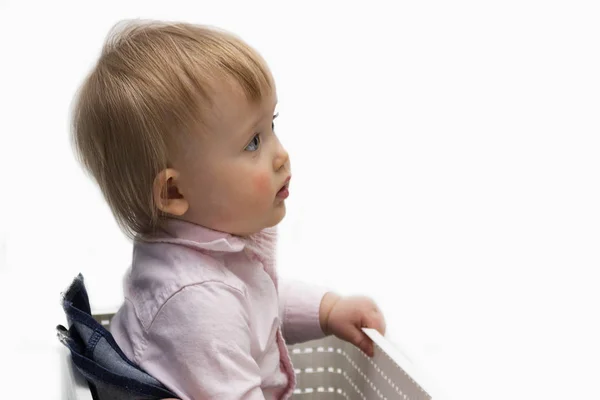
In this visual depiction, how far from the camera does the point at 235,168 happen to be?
1030 mm

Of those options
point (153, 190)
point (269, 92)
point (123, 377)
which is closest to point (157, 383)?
point (123, 377)

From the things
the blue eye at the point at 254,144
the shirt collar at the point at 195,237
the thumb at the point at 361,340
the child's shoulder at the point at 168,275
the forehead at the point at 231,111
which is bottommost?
the thumb at the point at 361,340

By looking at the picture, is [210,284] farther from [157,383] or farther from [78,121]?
[78,121]

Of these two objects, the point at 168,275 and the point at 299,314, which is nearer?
the point at 168,275

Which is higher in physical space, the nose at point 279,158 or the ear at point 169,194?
the nose at point 279,158

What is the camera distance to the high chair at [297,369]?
1016 millimetres

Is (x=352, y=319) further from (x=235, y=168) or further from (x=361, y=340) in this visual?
(x=235, y=168)

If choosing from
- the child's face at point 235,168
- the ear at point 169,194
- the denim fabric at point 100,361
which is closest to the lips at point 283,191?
the child's face at point 235,168

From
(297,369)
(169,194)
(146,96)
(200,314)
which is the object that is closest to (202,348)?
(200,314)

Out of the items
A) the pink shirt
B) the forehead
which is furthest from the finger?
the forehead

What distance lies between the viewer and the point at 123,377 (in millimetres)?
1003

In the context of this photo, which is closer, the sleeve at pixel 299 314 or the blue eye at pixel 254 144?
the blue eye at pixel 254 144

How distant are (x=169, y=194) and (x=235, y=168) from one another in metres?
0.08

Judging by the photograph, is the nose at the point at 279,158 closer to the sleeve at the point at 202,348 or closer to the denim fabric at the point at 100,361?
the sleeve at the point at 202,348
